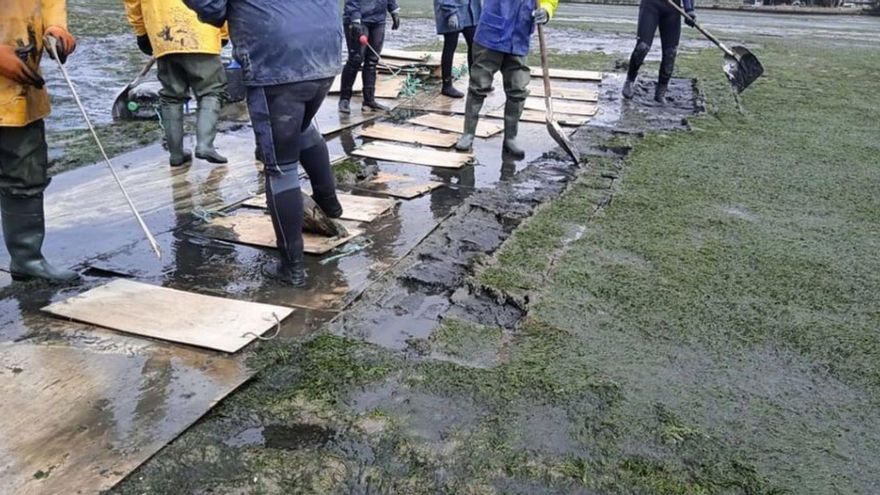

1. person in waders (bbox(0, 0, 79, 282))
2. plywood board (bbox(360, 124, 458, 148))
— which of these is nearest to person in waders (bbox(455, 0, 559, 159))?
plywood board (bbox(360, 124, 458, 148))

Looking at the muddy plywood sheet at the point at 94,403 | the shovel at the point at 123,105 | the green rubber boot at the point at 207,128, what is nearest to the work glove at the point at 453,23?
the shovel at the point at 123,105

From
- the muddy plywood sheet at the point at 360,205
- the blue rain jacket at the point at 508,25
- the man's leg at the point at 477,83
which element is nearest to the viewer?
the muddy plywood sheet at the point at 360,205

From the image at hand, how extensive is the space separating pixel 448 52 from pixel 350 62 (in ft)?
4.10

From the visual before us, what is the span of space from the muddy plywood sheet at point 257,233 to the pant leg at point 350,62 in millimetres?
3201

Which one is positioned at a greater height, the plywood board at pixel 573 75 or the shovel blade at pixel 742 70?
the shovel blade at pixel 742 70

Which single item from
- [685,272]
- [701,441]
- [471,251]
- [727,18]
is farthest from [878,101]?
[727,18]

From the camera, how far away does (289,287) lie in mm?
3521

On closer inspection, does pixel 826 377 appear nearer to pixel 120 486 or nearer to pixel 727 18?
pixel 120 486

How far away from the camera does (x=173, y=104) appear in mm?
5328

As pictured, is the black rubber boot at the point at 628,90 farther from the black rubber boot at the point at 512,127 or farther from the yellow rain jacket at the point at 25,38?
the yellow rain jacket at the point at 25,38

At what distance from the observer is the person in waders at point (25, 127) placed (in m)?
3.22

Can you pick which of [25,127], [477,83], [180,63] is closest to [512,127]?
[477,83]

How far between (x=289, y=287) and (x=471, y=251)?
105 centimetres

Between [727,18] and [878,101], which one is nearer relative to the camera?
[878,101]
